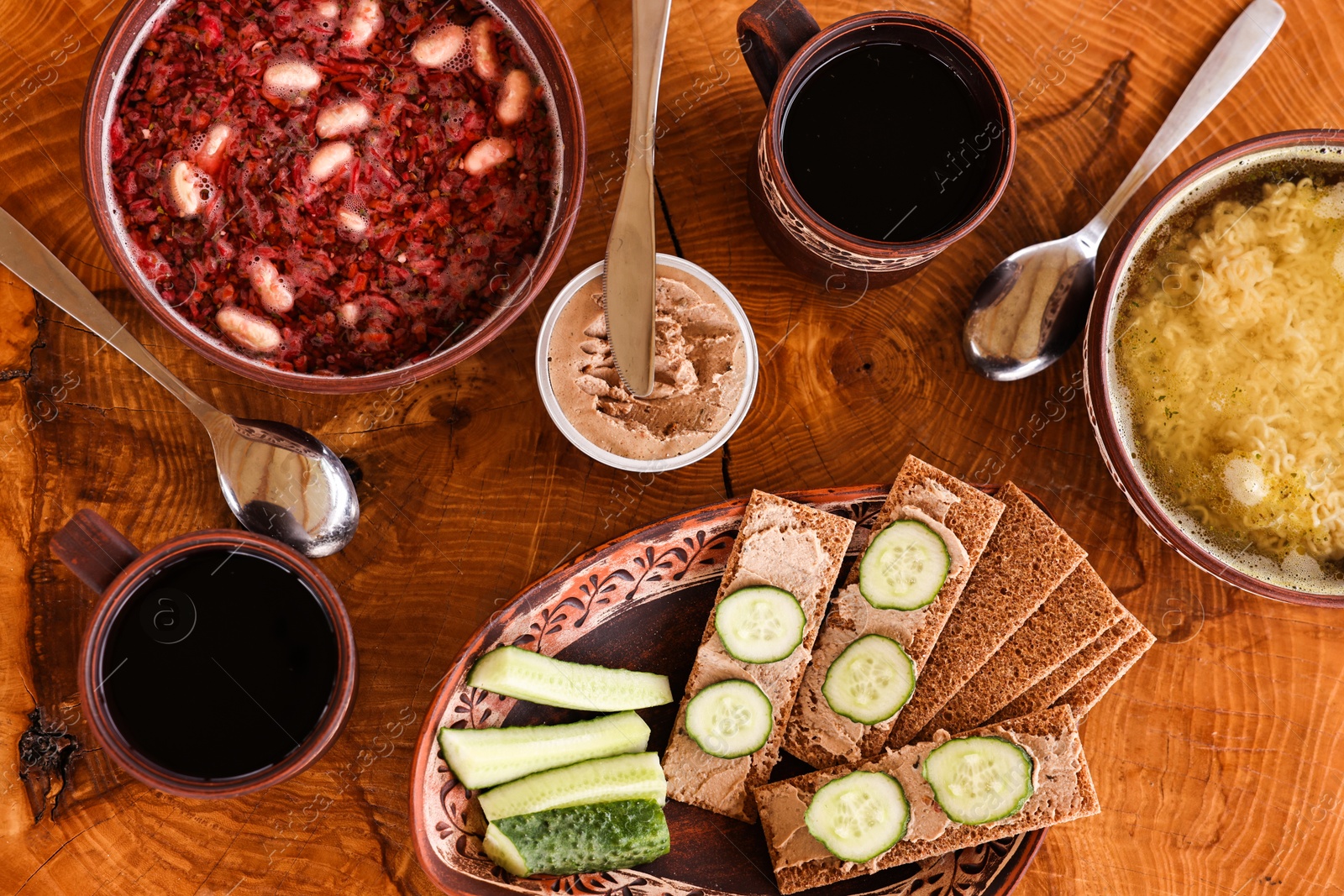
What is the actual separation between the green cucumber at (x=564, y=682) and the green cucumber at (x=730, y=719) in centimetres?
11

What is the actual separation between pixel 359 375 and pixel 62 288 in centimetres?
80

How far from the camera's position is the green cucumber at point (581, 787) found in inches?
86.3

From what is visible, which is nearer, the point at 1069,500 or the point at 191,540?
the point at 191,540

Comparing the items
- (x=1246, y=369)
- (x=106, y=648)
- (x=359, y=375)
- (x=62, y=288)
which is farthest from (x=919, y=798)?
(x=62, y=288)

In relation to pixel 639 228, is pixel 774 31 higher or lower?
higher

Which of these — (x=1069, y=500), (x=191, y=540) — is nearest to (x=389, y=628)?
(x=191, y=540)

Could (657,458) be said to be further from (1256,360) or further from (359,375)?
(1256,360)

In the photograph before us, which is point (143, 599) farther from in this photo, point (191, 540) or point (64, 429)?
point (64, 429)

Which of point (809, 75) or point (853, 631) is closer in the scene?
point (809, 75)

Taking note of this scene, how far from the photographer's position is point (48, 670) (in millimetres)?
2348

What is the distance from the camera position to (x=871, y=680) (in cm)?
228

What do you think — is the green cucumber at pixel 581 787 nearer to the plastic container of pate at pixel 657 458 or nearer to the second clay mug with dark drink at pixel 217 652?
the second clay mug with dark drink at pixel 217 652

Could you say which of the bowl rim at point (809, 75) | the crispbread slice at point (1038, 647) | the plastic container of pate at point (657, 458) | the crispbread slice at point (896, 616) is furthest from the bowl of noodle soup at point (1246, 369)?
the plastic container of pate at point (657, 458)

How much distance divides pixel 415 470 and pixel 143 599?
2.28 feet
